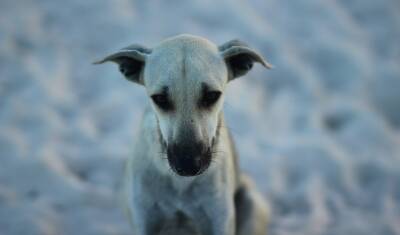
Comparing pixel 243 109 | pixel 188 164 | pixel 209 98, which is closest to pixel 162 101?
pixel 209 98

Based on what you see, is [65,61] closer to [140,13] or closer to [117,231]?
[140,13]

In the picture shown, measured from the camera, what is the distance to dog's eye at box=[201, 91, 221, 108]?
10.1 ft

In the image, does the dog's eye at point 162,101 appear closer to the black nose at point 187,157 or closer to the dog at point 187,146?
the dog at point 187,146

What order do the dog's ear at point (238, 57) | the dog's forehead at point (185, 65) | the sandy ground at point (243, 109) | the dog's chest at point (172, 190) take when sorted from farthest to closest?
the sandy ground at point (243, 109)
the dog's chest at point (172, 190)
the dog's ear at point (238, 57)
the dog's forehead at point (185, 65)

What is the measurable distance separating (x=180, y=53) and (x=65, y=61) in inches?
127

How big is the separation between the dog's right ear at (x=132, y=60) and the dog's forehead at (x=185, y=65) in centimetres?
11

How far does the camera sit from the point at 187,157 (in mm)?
3027

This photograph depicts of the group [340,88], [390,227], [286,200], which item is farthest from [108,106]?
[390,227]

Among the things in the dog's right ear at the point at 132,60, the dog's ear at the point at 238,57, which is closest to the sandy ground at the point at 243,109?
the dog's right ear at the point at 132,60

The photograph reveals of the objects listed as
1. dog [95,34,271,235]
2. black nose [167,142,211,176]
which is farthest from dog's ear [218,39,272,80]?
black nose [167,142,211,176]

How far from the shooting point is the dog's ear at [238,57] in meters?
3.31

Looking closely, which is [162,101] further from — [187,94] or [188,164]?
[188,164]

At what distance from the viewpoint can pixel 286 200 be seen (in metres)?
4.78

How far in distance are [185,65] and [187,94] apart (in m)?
0.17
